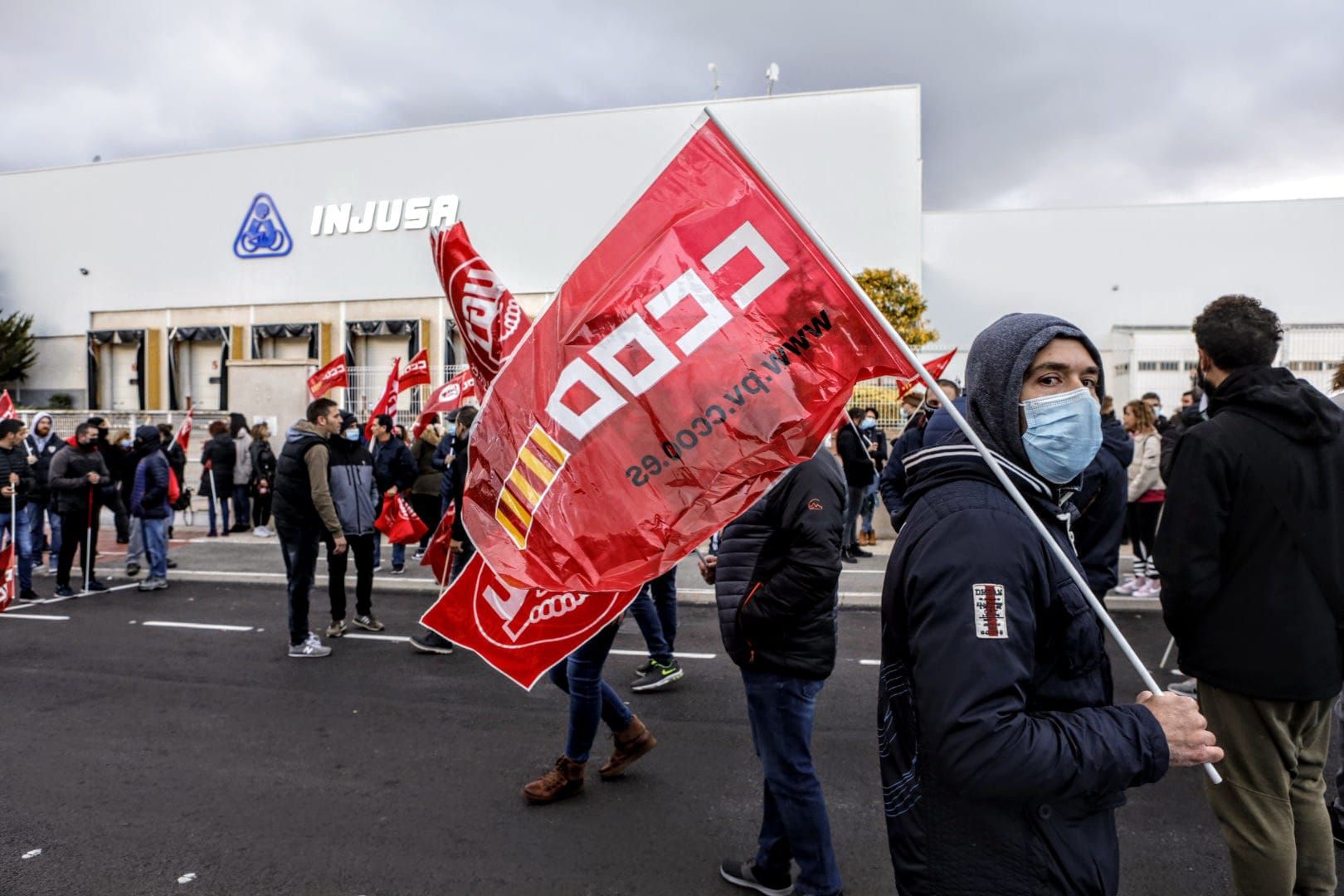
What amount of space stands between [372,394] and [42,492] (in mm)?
11499

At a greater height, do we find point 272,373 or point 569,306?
point 272,373

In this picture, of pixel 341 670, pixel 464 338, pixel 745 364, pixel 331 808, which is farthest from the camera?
pixel 341 670

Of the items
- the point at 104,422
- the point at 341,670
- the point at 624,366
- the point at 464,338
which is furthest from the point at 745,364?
the point at 104,422

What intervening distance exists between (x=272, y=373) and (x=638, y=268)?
57.0 ft

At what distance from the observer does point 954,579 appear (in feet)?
5.15

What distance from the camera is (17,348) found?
32.7 meters

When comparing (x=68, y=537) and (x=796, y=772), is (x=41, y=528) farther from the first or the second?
(x=796, y=772)

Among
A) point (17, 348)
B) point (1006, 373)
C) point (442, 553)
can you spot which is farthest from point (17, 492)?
point (17, 348)

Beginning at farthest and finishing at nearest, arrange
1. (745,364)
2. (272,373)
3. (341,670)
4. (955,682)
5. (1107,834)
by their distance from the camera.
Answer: (272,373) → (341,670) → (745,364) → (1107,834) → (955,682)

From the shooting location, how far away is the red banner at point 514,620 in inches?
106

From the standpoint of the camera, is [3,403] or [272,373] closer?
[3,403]

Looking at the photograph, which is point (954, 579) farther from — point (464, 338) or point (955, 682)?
point (464, 338)

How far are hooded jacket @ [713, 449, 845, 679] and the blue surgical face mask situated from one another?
1.36 m

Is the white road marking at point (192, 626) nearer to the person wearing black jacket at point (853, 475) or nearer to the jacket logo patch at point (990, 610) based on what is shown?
the person wearing black jacket at point (853, 475)
